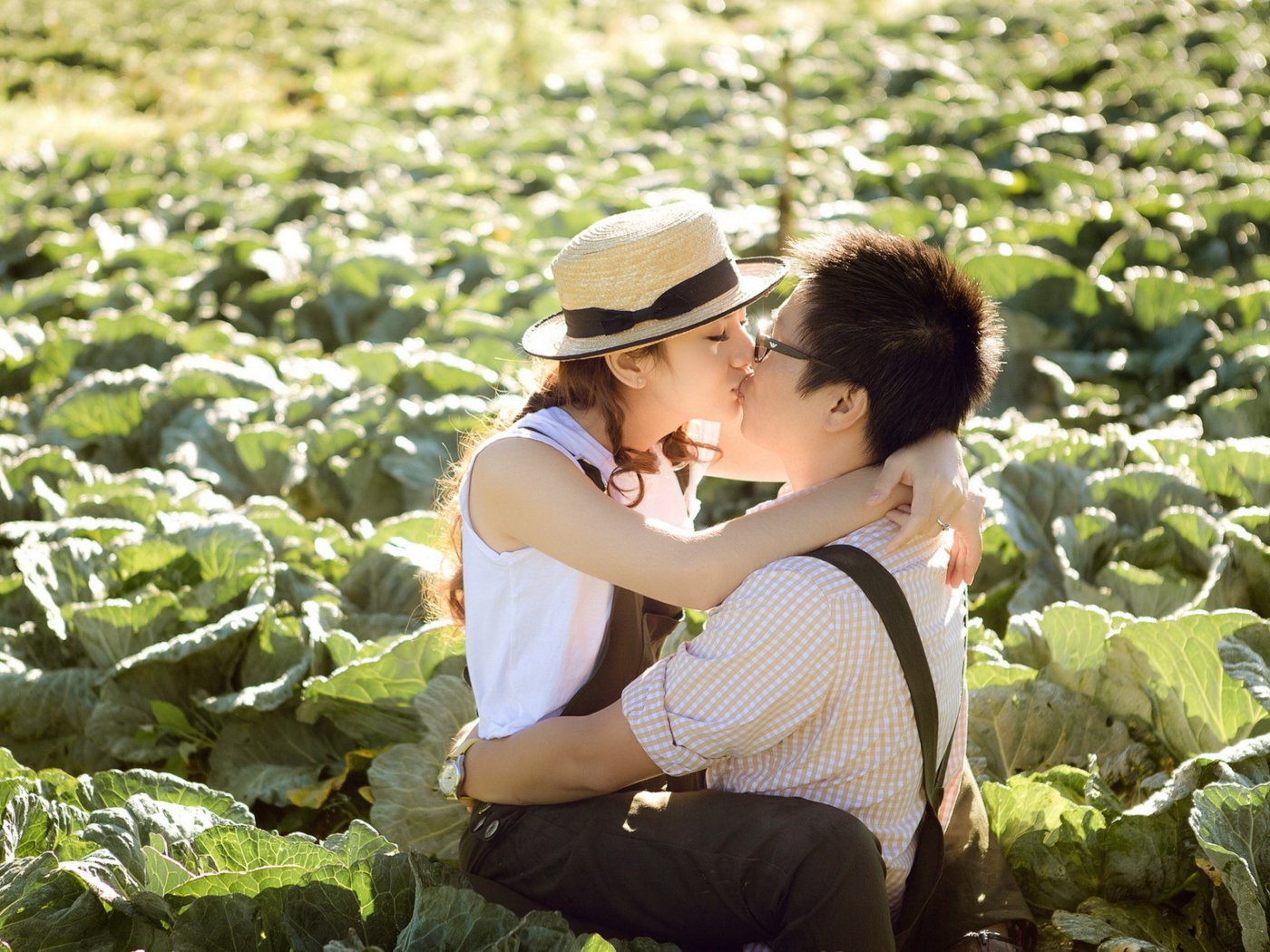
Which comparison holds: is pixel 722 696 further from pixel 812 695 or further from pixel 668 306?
pixel 668 306

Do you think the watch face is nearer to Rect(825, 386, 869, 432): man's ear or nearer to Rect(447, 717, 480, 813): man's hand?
Rect(447, 717, 480, 813): man's hand

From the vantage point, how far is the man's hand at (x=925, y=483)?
1.65 m

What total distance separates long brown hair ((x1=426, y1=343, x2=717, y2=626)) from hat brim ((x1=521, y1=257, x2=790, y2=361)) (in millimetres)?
56

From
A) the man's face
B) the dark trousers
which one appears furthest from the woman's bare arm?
the dark trousers

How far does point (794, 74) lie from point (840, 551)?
988 centimetres

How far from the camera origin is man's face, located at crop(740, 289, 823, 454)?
1.76 metres

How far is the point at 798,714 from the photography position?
1.61 meters

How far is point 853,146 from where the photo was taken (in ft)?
25.7

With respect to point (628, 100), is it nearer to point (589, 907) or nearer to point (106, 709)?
point (106, 709)

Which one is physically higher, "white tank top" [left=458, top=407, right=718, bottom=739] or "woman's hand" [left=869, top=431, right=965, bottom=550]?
"woman's hand" [left=869, top=431, right=965, bottom=550]

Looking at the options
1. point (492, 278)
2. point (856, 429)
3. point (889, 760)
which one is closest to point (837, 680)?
point (889, 760)

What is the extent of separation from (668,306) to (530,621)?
0.57 metres

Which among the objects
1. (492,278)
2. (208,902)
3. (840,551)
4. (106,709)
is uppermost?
(840,551)

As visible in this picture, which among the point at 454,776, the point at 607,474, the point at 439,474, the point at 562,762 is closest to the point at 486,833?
the point at 454,776
